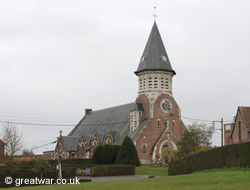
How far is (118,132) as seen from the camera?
245 ft

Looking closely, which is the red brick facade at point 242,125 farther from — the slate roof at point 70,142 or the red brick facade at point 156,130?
the slate roof at point 70,142

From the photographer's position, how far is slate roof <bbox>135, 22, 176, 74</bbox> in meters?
70.1

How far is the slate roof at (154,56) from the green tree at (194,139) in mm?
14815

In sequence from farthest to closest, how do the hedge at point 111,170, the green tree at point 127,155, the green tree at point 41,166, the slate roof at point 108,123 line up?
the slate roof at point 108,123 → the green tree at point 127,155 → the hedge at point 111,170 → the green tree at point 41,166

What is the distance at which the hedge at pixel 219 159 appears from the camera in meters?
27.5

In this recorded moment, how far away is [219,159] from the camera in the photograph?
30.6 m

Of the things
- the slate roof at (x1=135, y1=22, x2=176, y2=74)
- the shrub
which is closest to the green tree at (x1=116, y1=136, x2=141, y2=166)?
the shrub

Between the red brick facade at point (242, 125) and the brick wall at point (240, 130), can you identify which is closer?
the red brick facade at point (242, 125)

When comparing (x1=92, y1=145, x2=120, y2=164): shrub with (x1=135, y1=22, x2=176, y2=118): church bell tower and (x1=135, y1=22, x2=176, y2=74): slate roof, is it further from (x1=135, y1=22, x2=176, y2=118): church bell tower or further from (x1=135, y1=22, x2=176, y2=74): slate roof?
(x1=135, y1=22, x2=176, y2=74): slate roof

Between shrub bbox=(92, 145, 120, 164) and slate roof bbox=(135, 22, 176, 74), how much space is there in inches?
639

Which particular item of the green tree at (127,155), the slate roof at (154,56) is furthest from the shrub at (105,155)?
the slate roof at (154,56)

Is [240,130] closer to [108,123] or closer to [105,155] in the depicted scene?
[105,155]

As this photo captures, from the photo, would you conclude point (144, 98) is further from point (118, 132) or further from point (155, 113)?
point (118, 132)

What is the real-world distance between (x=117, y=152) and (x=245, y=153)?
34.2m
